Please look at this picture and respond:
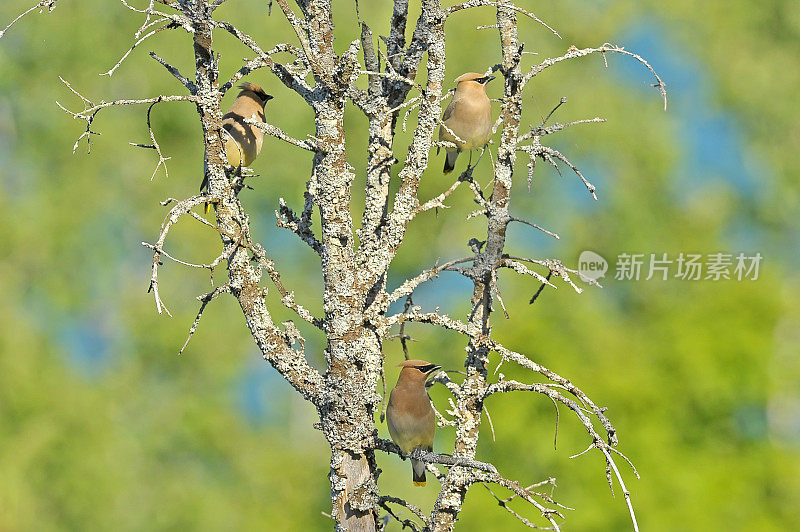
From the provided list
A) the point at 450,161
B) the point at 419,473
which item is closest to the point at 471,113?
the point at 450,161

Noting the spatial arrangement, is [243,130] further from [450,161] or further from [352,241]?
[450,161]

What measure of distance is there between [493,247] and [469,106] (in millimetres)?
1195

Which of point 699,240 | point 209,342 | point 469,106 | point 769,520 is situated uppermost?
point 699,240

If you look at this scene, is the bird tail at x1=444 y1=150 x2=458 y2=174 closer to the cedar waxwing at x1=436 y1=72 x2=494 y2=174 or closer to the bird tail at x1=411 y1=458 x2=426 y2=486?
the cedar waxwing at x1=436 y1=72 x2=494 y2=174

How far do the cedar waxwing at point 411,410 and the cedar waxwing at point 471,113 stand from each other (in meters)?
1.42

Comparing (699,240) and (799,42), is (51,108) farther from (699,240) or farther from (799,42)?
(799,42)

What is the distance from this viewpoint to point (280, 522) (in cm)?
1870

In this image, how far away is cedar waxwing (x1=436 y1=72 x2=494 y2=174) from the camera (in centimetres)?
572

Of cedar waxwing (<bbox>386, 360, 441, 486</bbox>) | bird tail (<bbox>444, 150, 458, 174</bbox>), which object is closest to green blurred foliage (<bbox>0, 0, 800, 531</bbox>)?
bird tail (<bbox>444, 150, 458, 174</bbox>)

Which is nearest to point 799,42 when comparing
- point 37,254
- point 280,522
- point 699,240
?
point 699,240

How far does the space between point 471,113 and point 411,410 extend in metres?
1.86

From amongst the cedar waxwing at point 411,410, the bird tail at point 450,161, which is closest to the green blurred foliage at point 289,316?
the bird tail at point 450,161

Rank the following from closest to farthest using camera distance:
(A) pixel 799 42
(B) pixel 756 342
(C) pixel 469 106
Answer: (C) pixel 469 106, (B) pixel 756 342, (A) pixel 799 42

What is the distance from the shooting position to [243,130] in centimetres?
587
